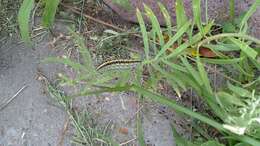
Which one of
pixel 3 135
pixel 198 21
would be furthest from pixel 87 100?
pixel 198 21

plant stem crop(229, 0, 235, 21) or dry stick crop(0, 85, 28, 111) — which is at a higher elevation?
plant stem crop(229, 0, 235, 21)

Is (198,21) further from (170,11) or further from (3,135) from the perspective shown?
(3,135)

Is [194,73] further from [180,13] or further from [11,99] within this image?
[11,99]

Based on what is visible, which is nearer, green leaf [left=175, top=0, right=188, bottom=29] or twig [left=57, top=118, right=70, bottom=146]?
green leaf [left=175, top=0, right=188, bottom=29]

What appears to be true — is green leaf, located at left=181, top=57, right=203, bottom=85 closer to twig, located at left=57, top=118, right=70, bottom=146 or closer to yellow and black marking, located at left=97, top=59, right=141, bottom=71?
yellow and black marking, located at left=97, top=59, right=141, bottom=71

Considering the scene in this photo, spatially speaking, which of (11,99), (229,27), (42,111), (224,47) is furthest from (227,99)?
(11,99)

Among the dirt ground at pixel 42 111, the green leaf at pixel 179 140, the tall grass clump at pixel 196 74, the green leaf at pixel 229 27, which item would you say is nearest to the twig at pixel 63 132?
the dirt ground at pixel 42 111

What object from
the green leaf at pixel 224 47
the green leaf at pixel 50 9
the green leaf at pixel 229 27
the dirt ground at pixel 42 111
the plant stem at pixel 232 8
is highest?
the green leaf at pixel 50 9

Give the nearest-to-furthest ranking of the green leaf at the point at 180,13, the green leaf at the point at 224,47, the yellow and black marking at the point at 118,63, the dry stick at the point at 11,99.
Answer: the green leaf at the point at 180,13 < the green leaf at the point at 224,47 < the yellow and black marking at the point at 118,63 < the dry stick at the point at 11,99

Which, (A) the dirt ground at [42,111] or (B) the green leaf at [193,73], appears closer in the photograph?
(B) the green leaf at [193,73]

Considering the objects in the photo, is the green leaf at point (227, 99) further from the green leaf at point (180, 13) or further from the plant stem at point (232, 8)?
the plant stem at point (232, 8)

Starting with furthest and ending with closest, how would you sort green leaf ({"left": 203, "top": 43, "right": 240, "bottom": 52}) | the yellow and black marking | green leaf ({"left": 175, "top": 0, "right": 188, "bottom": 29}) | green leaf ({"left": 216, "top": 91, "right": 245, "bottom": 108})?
the yellow and black marking, green leaf ({"left": 203, "top": 43, "right": 240, "bottom": 52}), green leaf ({"left": 175, "top": 0, "right": 188, "bottom": 29}), green leaf ({"left": 216, "top": 91, "right": 245, "bottom": 108})

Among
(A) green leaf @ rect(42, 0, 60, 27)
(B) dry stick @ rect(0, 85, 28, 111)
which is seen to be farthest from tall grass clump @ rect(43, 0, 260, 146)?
(B) dry stick @ rect(0, 85, 28, 111)
